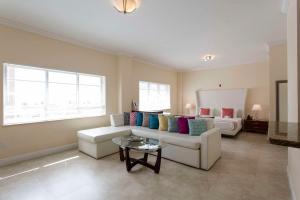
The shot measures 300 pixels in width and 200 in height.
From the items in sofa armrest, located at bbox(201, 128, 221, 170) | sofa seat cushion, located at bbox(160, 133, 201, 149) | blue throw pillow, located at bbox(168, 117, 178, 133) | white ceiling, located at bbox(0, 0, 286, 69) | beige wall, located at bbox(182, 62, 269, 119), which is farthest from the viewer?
beige wall, located at bbox(182, 62, 269, 119)

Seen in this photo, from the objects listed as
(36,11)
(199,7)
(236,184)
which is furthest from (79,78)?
(236,184)

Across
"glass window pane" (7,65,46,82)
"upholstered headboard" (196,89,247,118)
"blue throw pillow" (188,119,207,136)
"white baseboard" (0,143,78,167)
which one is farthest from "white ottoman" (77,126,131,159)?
"upholstered headboard" (196,89,247,118)

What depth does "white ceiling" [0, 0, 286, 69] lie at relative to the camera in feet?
8.22

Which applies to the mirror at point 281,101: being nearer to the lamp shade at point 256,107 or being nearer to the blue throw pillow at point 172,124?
the lamp shade at point 256,107

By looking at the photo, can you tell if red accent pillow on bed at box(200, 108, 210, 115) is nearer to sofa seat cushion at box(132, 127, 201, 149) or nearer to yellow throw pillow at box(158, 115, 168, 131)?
yellow throw pillow at box(158, 115, 168, 131)

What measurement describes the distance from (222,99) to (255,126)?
1.56m

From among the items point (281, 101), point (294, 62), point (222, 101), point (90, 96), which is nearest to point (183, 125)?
point (294, 62)

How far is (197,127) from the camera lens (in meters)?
3.32

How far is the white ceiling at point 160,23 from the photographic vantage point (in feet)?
8.22

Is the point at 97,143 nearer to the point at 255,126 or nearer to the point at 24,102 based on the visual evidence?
the point at 24,102

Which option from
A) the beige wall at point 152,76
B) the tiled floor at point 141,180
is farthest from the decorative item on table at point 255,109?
the beige wall at point 152,76

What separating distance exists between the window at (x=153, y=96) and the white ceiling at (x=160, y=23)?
2.00m

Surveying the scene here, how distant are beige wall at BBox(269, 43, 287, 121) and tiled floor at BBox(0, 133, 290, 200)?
4.90 feet

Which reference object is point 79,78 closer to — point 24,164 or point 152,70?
point 24,164
